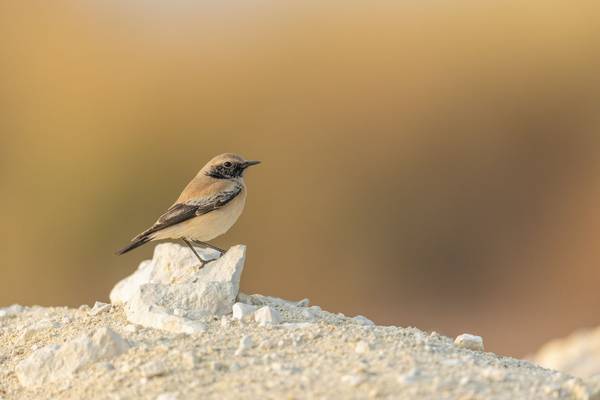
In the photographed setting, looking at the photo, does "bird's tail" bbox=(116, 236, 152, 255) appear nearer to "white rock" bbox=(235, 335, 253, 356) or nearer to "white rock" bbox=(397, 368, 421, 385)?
"white rock" bbox=(235, 335, 253, 356)

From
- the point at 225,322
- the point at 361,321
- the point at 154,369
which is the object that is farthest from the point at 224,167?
the point at 154,369

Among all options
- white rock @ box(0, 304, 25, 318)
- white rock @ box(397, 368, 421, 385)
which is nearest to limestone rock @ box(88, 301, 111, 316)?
white rock @ box(0, 304, 25, 318)

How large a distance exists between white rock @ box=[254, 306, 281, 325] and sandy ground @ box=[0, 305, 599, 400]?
0.10 m

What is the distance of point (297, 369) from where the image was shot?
18.0 feet

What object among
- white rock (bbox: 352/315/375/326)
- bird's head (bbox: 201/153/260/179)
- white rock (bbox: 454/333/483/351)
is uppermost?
bird's head (bbox: 201/153/260/179)

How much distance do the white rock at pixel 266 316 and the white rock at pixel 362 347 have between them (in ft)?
2.89

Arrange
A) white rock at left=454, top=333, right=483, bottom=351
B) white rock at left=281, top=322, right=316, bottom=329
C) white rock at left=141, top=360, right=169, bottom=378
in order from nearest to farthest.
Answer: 1. white rock at left=141, top=360, right=169, bottom=378
2. white rock at left=281, top=322, right=316, bottom=329
3. white rock at left=454, top=333, right=483, bottom=351

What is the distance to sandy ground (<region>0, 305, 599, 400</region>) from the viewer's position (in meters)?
5.15

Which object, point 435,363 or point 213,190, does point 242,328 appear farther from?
point 213,190

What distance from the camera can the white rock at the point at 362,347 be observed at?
588cm

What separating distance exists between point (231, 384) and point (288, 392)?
41cm

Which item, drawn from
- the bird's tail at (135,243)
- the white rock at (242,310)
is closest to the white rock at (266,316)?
the white rock at (242,310)

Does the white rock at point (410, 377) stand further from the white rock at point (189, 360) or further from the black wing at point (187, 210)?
the black wing at point (187, 210)

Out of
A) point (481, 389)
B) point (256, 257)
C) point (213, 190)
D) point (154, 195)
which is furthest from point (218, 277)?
point (154, 195)
